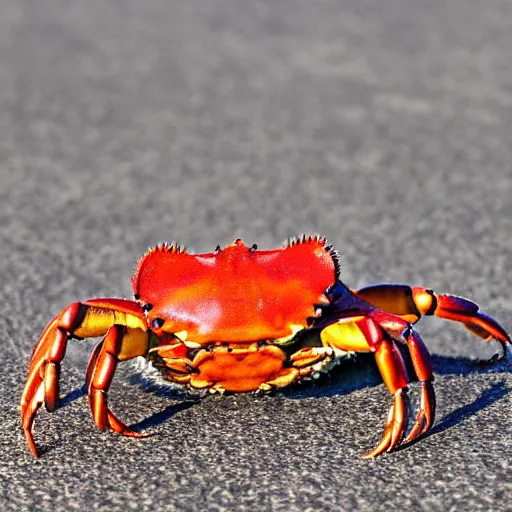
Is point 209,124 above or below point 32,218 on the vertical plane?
above

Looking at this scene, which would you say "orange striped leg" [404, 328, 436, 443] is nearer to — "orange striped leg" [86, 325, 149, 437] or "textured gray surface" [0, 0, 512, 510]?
"textured gray surface" [0, 0, 512, 510]

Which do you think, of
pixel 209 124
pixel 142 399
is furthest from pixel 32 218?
pixel 142 399

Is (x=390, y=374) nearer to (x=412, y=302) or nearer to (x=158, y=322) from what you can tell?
(x=412, y=302)

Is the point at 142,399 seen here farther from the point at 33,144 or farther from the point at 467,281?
Result: the point at 33,144

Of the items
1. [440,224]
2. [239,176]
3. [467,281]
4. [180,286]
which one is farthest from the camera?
[239,176]

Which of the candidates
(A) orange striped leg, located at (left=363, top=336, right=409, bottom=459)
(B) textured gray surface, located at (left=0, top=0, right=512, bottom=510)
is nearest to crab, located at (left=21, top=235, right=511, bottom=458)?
(A) orange striped leg, located at (left=363, top=336, right=409, bottom=459)

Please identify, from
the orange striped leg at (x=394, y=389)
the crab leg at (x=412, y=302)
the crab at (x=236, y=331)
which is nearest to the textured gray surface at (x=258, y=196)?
the orange striped leg at (x=394, y=389)

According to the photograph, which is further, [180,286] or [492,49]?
[492,49]
